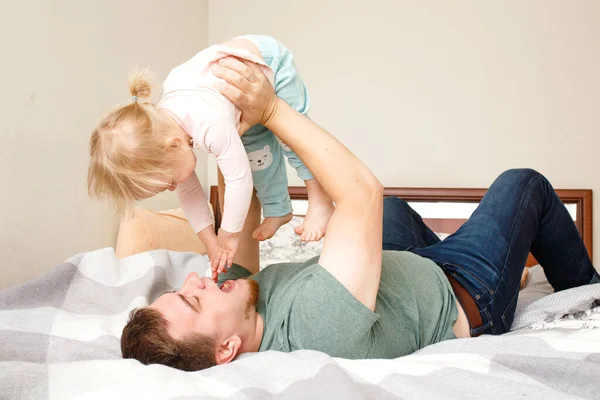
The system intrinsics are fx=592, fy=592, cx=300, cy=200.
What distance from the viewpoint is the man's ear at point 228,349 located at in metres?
1.16

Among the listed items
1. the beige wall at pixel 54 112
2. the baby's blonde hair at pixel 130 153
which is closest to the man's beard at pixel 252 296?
the baby's blonde hair at pixel 130 153

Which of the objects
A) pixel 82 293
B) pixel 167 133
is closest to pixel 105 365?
pixel 167 133

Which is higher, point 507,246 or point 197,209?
point 197,209

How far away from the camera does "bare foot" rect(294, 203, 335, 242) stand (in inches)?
54.2

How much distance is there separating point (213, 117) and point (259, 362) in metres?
0.50

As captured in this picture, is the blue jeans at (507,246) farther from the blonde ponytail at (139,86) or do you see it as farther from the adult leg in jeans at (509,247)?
the blonde ponytail at (139,86)

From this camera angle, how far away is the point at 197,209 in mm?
1465

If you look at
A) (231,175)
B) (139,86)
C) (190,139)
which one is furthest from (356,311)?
(139,86)

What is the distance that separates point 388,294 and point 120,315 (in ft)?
2.20

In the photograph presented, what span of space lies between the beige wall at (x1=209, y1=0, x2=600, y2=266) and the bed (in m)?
1.28

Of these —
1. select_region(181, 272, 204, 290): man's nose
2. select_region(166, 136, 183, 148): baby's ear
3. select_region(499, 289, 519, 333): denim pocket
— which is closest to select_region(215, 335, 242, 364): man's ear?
select_region(181, 272, 204, 290): man's nose

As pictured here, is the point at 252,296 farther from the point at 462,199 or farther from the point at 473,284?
the point at 462,199

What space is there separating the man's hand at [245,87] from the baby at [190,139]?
22mm

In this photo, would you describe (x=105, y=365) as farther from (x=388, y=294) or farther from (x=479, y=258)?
(x=479, y=258)
